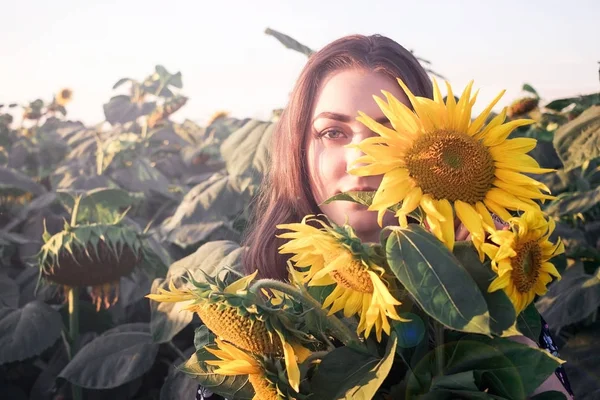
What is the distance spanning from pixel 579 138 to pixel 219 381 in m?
1.24

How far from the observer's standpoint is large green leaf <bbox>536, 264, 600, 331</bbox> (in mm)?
1824

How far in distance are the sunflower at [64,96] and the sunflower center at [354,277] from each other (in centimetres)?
459

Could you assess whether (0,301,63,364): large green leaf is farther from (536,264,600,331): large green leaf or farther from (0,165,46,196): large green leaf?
(536,264,600,331): large green leaf

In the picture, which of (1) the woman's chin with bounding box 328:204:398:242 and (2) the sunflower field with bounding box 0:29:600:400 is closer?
(2) the sunflower field with bounding box 0:29:600:400

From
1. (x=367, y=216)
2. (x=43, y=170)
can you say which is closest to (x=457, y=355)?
(x=367, y=216)

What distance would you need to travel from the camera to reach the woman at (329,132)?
119 centimetres

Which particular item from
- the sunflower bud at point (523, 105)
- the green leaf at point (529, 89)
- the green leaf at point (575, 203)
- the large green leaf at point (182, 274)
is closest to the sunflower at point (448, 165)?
the large green leaf at point (182, 274)

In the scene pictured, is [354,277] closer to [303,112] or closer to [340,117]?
[340,117]

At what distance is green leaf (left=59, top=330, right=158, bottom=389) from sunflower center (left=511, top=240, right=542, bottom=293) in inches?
51.2

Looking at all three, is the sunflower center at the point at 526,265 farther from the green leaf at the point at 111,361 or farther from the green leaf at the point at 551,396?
the green leaf at the point at 111,361

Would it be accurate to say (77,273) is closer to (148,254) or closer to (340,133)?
(148,254)

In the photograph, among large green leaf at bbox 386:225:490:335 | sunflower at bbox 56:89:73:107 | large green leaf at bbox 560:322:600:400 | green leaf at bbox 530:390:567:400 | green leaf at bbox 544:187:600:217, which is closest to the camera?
large green leaf at bbox 386:225:490:335

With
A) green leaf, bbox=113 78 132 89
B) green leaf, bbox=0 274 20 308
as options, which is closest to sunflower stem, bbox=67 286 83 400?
green leaf, bbox=0 274 20 308

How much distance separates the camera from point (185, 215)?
2.11 m
